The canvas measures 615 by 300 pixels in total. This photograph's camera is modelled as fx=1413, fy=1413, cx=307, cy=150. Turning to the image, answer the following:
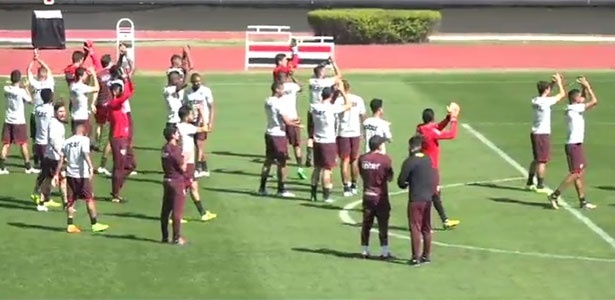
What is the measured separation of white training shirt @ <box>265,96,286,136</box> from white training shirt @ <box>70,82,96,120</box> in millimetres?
3706

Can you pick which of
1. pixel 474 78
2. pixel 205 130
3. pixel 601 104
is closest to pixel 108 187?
pixel 205 130

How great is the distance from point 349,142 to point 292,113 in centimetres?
118

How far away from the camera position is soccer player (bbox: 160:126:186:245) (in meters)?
21.5

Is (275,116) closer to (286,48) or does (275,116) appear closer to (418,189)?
(418,189)

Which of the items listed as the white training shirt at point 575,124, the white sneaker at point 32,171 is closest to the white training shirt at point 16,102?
the white sneaker at point 32,171

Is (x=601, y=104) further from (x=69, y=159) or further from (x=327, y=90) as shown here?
(x=69, y=159)

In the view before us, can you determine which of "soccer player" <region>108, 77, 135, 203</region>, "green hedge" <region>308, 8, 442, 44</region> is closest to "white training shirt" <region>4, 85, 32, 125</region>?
"soccer player" <region>108, 77, 135, 203</region>

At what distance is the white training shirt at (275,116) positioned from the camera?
25312 mm

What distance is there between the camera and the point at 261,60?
4759 cm

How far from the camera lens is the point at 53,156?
24.0 metres

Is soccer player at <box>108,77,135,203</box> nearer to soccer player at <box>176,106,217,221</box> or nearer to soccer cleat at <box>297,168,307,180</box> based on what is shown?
soccer player at <box>176,106,217,221</box>

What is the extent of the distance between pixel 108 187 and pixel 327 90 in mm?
4795

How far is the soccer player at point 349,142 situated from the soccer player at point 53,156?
510 cm

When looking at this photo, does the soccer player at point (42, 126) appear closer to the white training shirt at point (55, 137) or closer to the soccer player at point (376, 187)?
the white training shirt at point (55, 137)
